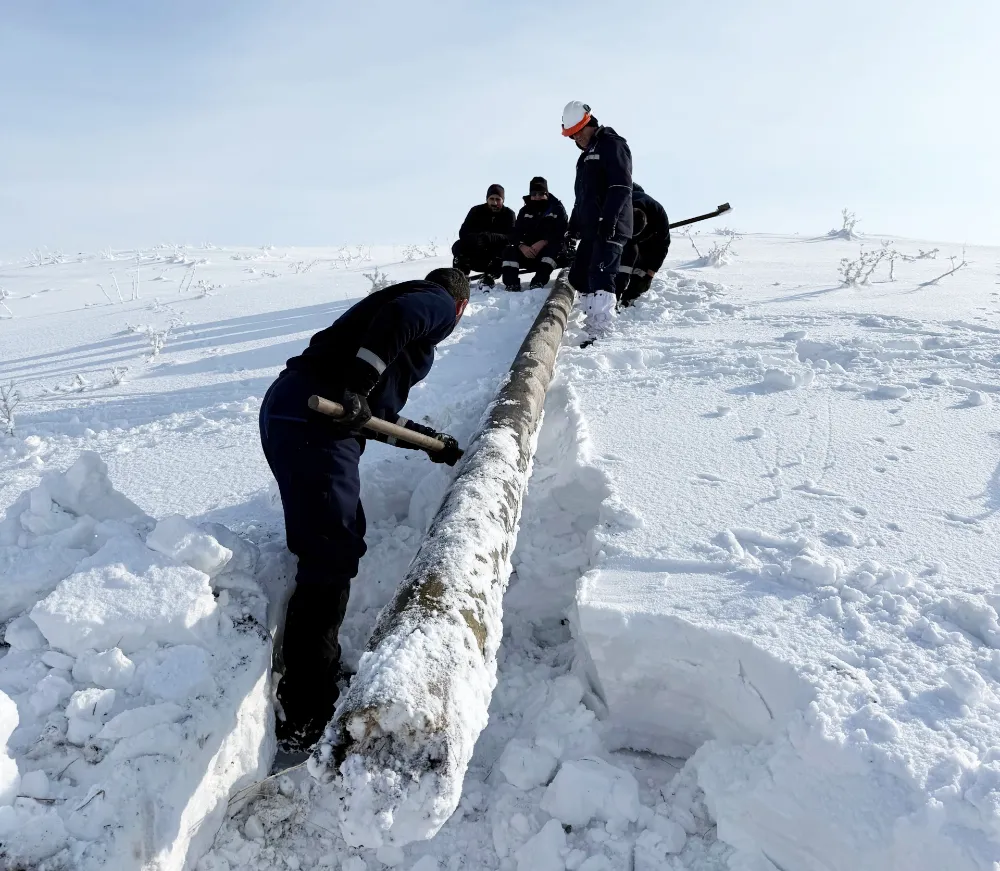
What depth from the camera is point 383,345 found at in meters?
2.22

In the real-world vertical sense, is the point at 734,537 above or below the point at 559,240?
below

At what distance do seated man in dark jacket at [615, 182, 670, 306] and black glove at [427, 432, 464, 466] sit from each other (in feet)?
12.1

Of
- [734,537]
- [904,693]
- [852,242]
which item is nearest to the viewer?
[904,693]

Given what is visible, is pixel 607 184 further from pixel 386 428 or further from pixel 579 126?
pixel 386 428

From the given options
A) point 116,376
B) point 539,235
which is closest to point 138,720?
point 116,376

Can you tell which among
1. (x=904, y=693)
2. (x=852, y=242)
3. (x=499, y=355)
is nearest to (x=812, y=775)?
(x=904, y=693)

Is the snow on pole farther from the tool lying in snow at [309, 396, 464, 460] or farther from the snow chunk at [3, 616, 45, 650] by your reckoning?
the snow chunk at [3, 616, 45, 650]

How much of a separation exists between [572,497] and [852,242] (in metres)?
11.2

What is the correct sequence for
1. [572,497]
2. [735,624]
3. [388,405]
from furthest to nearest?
1. [572,497]
2. [388,405]
3. [735,624]

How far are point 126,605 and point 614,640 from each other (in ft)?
4.62

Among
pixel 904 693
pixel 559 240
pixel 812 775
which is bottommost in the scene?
pixel 812 775

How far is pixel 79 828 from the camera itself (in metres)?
1.41

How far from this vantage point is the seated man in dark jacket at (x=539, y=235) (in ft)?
24.7

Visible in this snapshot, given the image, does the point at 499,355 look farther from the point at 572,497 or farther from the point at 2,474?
the point at 2,474
